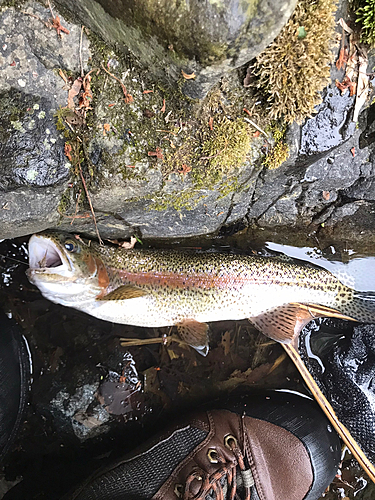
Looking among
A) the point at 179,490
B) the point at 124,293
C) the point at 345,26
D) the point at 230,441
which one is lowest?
the point at 179,490

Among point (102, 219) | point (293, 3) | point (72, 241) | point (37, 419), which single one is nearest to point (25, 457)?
point (37, 419)

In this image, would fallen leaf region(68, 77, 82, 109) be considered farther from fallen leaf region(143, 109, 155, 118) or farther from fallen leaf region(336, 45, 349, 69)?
fallen leaf region(336, 45, 349, 69)

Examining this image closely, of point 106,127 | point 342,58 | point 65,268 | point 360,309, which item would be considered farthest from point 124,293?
point 342,58

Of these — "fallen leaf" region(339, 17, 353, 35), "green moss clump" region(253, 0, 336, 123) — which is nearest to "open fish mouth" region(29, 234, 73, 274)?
"green moss clump" region(253, 0, 336, 123)

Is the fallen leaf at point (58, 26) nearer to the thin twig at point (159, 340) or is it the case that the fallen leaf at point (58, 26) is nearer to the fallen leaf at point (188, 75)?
the fallen leaf at point (188, 75)

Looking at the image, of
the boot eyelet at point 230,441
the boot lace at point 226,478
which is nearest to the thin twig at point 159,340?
the boot eyelet at point 230,441

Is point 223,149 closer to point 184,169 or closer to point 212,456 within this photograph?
point 184,169

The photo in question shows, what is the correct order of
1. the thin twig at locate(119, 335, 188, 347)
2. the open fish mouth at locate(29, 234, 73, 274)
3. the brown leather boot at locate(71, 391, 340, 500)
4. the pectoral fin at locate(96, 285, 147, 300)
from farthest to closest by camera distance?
1. the thin twig at locate(119, 335, 188, 347)
2. the brown leather boot at locate(71, 391, 340, 500)
3. the pectoral fin at locate(96, 285, 147, 300)
4. the open fish mouth at locate(29, 234, 73, 274)
